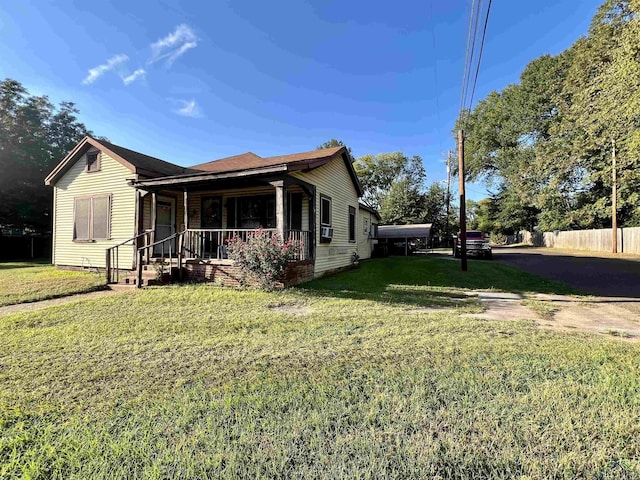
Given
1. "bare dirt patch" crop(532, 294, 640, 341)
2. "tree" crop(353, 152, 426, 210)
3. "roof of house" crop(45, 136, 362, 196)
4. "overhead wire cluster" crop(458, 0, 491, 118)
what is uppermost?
"tree" crop(353, 152, 426, 210)

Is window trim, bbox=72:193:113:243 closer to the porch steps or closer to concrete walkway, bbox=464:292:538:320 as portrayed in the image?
the porch steps

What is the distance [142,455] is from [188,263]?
769cm

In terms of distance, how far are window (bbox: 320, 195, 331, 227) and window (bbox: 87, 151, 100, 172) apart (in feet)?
27.9

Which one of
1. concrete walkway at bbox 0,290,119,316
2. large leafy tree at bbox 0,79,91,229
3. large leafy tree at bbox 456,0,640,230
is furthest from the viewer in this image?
large leafy tree at bbox 0,79,91,229

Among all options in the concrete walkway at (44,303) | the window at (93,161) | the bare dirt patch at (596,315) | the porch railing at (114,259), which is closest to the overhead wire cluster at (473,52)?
the bare dirt patch at (596,315)

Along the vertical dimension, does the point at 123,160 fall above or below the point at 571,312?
above

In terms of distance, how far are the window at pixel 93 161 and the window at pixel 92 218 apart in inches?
43.6

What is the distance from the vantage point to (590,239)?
25094 millimetres

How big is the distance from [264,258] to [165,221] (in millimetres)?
6046

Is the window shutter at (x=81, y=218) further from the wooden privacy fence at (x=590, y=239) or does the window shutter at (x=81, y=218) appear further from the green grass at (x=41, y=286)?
the wooden privacy fence at (x=590, y=239)

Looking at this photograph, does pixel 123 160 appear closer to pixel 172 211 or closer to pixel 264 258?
pixel 172 211

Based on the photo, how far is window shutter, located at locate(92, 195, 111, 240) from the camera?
11.2m

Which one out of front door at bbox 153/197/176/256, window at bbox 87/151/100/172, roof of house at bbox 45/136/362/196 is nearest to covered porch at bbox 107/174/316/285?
front door at bbox 153/197/176/256

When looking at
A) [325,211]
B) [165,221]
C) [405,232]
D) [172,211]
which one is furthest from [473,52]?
[405,232]
